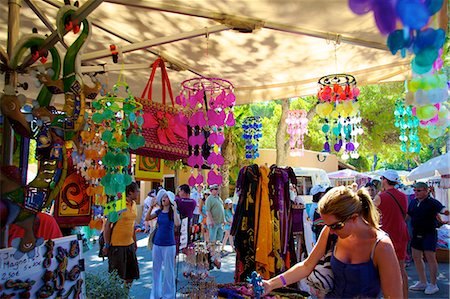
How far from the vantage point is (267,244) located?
3453 mm

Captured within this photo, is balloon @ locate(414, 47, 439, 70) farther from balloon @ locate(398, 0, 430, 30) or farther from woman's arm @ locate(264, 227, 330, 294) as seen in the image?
woman's arm @ locate(264, 227, 330, 294)

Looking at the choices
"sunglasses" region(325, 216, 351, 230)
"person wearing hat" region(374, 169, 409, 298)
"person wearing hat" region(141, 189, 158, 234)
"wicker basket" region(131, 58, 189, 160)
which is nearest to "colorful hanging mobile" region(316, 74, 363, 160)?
"person wearing hat" region(374, 169, 409, 298)

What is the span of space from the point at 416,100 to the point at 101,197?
2139 millimetres

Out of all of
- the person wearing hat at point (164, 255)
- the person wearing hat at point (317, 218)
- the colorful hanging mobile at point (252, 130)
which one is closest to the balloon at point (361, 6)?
the person wearing hat at point (164, 255)

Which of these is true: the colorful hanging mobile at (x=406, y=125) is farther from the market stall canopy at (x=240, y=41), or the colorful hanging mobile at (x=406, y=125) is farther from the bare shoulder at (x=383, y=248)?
the bare shoulder at (x=383, y=248)

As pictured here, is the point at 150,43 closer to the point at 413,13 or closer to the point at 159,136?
the point at 159,136

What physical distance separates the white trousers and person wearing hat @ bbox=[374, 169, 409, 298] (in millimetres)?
2653

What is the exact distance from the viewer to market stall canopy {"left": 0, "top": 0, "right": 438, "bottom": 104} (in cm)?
264

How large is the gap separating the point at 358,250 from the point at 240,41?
219 cm

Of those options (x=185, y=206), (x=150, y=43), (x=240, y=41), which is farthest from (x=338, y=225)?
(x=185, y=206)

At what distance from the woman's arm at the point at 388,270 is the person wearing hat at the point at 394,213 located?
2.85 metres

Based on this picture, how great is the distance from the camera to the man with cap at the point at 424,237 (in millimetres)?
5395

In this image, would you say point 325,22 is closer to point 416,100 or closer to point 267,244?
point 416,100

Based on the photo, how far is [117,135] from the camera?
8.05 ft
